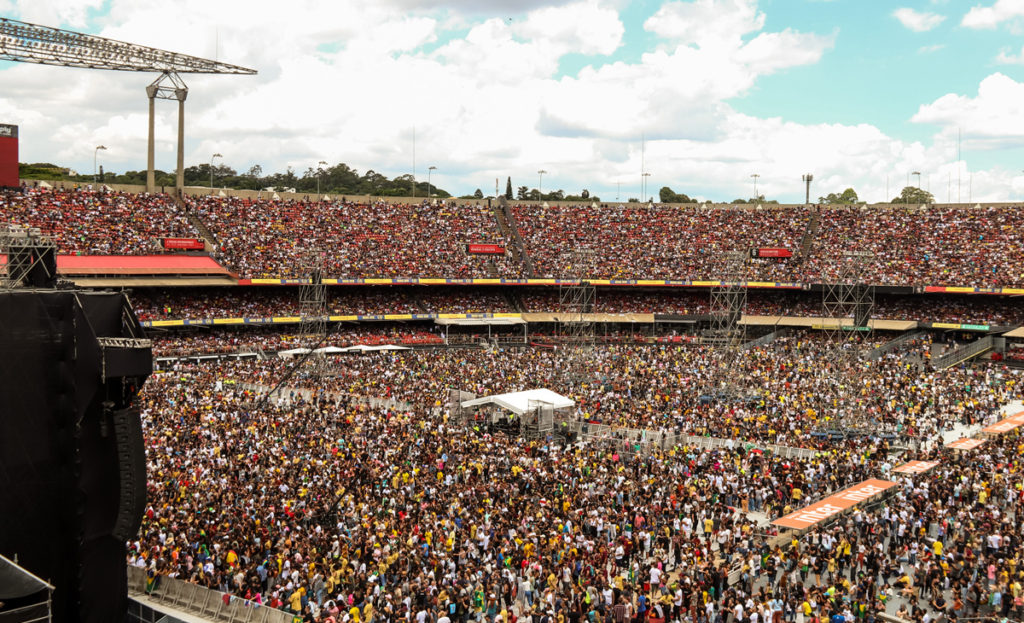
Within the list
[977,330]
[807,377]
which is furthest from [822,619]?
[977,330]

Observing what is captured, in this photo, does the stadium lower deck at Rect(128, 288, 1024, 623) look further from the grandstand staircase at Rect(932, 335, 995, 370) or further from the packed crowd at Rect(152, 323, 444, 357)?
the packed crowd at Rect(152, 323, 444, 357)

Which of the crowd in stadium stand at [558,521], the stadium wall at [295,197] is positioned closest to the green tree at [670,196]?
the stadium wall at [295,197]

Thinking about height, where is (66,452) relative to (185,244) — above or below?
below

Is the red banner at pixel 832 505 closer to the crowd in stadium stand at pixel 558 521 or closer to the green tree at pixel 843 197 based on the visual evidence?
the crowd in stadium stand at pixel 558 521

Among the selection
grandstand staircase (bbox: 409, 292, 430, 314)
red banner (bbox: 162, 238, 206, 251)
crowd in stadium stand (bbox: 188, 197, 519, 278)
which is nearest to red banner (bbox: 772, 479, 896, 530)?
crowd in stadium stand (bbox: 188, 197, 519, 278)

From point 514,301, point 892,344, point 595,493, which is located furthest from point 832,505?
point 514,301

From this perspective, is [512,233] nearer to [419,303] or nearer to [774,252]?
[419,303]
